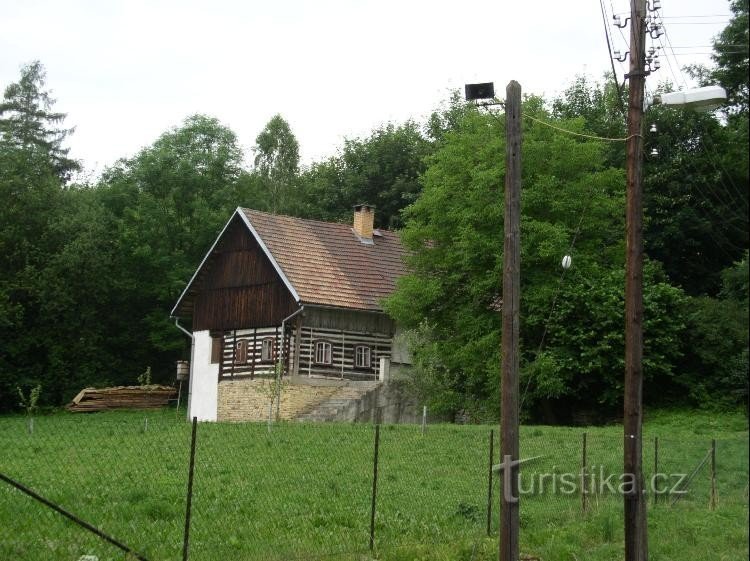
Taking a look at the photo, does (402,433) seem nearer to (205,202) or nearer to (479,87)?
(479,87)

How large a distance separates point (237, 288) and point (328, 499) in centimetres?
2388

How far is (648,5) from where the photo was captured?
15500 mm

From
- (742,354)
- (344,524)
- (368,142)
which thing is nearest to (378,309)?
(368,142)

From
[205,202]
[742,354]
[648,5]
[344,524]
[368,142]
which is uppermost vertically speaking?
[368,142]

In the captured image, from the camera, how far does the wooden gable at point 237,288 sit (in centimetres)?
3809

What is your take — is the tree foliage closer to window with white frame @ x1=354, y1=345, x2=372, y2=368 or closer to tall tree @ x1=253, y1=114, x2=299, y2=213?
tall tree @ x1=253, y1=114, x2=299, y2=213

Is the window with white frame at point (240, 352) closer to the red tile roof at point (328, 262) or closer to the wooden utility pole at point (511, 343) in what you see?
the red tile roof at point (328, 262)

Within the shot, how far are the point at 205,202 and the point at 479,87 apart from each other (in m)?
39.0

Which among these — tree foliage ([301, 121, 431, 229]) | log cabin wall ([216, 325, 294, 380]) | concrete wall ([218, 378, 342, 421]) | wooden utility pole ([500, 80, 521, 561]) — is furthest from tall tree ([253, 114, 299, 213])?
wooden utility pole ([500, 80, 521, 561])

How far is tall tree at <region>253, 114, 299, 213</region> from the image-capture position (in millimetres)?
63188

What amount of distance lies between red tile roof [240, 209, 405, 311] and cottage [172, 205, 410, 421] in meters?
0.05

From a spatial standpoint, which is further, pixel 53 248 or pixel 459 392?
pixel 53 248

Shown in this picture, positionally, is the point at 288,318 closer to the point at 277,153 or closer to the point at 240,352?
the point at 240,352

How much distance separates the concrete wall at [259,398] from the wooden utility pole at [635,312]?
21.6m
